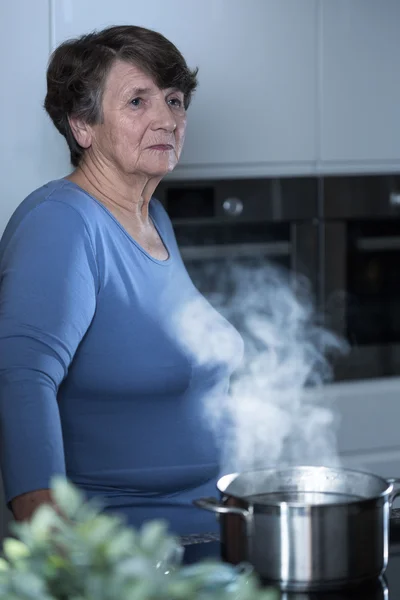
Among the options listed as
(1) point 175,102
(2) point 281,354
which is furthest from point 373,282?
(1) point 175,102

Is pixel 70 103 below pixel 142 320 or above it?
above

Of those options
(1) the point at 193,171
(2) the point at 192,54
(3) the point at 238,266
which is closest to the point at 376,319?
(3) the point at 238,266

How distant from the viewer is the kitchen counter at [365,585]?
1067 mm

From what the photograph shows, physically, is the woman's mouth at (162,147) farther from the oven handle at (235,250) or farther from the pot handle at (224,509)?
the pot handle at (224,509)

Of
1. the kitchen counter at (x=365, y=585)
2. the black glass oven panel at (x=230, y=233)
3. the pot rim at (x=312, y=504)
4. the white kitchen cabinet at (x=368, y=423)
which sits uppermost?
the black glass oven panel at (x=230, y=233)

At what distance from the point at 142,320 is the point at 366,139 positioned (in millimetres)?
1264

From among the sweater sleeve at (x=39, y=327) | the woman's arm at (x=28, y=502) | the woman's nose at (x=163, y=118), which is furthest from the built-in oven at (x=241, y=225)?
the woman's arm at (x=28, y=502)

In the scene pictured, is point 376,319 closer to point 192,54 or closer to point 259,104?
point 259,104

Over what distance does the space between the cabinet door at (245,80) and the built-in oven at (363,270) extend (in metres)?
0.16

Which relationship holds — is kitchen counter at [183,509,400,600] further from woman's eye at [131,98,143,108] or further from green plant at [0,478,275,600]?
woman's eye at [131,98,143,108]

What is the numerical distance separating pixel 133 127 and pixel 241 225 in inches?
32.0

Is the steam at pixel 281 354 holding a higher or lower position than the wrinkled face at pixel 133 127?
lower

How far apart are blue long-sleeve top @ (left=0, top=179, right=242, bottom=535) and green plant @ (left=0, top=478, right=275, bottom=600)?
2.95 feet

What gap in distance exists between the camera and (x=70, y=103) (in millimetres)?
1912
